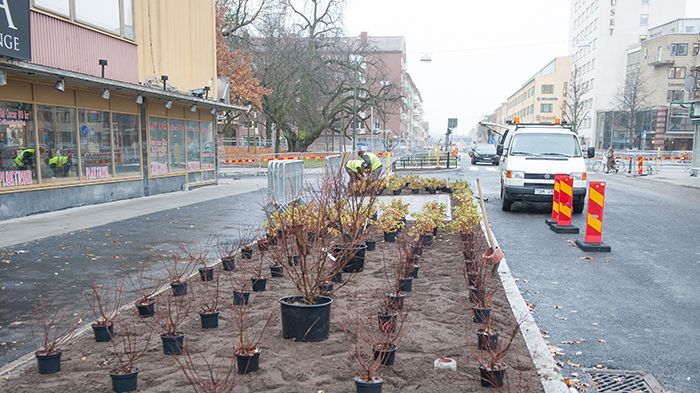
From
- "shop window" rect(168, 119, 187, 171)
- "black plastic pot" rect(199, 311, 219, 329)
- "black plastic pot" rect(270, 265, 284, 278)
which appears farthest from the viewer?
"shop window" rect(168, 119, 187, 171)

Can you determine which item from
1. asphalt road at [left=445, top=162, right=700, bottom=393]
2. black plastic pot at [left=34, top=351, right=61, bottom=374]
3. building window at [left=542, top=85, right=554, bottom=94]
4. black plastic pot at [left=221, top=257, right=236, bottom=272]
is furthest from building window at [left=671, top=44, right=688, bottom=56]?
black plastic pot at [left=34, top=351, right=61, bottom=374]

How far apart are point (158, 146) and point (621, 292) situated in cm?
1501

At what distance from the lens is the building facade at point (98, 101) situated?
11375 mm

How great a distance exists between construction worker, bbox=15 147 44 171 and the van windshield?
11.8 m

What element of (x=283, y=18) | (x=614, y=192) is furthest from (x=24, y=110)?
(x=283, y=18)

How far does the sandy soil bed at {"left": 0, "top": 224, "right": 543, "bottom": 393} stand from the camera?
3643 millimetres

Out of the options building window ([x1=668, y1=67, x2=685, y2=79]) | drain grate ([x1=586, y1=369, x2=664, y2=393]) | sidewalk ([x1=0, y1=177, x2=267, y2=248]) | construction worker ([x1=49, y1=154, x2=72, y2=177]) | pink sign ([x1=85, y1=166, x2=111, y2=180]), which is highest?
building window ([x1=668, y1=67, x2=685, y2=79])

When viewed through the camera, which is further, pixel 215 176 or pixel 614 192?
pixel 215 176

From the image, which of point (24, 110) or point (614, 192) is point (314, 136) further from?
point (24, 110)

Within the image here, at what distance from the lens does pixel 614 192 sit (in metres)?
19.7

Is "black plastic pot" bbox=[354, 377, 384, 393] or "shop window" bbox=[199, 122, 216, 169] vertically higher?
"shop window" bbox=[199, 122, 216, 169]

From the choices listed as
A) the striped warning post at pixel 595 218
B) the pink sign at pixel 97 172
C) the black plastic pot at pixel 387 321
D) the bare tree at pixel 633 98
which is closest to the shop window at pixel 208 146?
the pink sign at pixel 97 172

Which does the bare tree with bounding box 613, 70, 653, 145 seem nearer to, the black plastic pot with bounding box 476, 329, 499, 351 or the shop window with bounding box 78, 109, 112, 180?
the shop window with bounding box 78, 109, 112, 180

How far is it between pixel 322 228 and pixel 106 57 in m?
11.5
